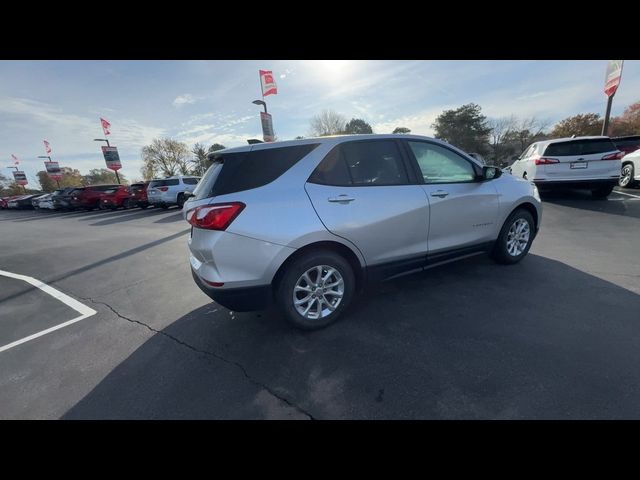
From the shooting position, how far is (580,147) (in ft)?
24.5

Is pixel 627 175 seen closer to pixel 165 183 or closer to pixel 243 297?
pixel 243 297

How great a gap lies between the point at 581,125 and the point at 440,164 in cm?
4443

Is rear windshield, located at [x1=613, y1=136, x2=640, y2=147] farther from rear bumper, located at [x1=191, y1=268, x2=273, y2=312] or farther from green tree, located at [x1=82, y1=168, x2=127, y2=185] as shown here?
green tree, located at [x1=82, y1=168, x2=127, y2=185]

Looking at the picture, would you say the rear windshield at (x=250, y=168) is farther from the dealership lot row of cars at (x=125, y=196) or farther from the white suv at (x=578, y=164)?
the dealership lot row of cars at (x=125, y=196)

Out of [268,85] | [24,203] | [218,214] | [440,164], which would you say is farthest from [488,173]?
[24,203]

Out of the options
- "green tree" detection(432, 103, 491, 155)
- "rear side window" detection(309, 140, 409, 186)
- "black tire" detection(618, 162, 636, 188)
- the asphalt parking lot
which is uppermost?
"green tree" detection(432, 103, 491, 155)

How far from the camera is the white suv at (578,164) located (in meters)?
7.24

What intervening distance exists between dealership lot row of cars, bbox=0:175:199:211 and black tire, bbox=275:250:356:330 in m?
14.9

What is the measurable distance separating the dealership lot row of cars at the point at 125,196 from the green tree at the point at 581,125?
139 ft

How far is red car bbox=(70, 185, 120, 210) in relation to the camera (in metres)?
19.9

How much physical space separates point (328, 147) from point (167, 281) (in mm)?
3597

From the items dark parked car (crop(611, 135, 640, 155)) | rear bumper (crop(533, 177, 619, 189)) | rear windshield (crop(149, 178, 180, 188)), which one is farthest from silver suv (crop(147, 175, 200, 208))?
dark parked car (crop(611, 135, 640, 155))
